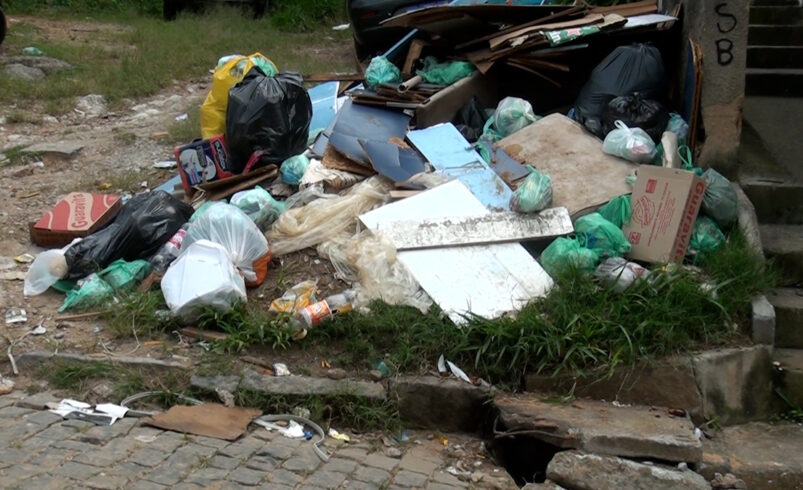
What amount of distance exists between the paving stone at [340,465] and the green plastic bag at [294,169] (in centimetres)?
234

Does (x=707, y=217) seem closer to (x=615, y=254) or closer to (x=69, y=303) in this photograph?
(x=615, y=254)

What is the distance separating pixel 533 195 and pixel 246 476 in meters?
2.30

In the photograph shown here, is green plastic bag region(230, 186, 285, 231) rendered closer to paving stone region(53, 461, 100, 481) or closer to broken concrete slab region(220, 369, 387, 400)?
broken concrete slab region(220, 369, 387, 400)

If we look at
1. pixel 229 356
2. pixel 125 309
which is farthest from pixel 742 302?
pixel 125 309

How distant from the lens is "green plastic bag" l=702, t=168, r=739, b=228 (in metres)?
4.94

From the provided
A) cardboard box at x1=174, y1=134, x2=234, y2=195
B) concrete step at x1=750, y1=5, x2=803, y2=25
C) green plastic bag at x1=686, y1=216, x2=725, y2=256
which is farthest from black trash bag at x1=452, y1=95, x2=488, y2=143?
concrete step at x1=750, y1=5, x2=803, y2=25

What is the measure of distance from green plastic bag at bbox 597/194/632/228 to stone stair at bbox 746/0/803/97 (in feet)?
7.39

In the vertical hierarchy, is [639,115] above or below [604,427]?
above

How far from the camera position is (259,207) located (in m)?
5.39

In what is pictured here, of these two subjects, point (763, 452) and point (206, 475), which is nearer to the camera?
point (206, 475)

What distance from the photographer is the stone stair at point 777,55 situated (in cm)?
664

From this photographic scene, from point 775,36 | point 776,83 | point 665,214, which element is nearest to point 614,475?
point 665,214

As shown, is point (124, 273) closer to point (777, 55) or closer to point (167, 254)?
point (167, 254)

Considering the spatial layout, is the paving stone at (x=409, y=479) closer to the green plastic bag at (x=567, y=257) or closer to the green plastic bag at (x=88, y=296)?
the green plastic bag at (x=567, y=257)
